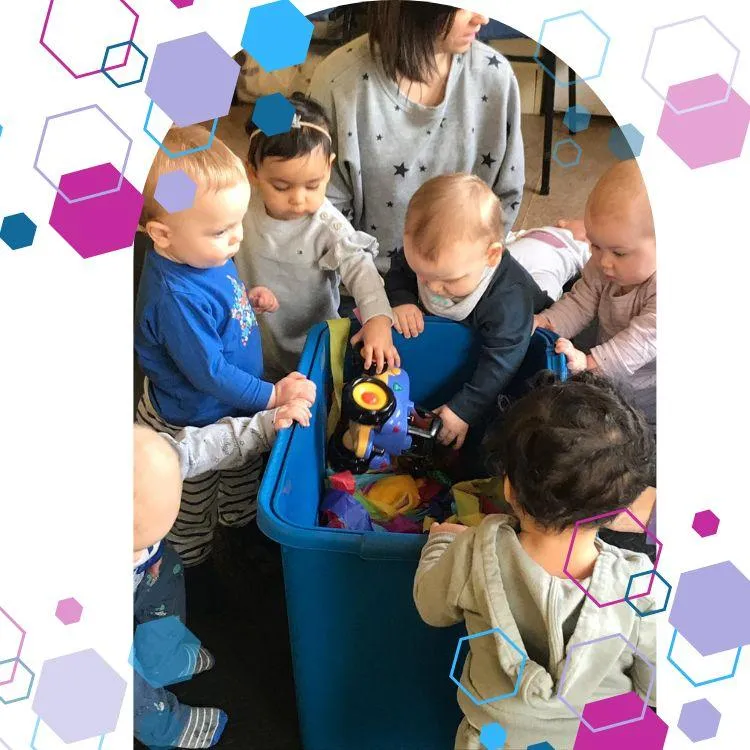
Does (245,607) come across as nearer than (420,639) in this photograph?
No

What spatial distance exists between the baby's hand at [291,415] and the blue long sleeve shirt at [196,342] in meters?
0.06

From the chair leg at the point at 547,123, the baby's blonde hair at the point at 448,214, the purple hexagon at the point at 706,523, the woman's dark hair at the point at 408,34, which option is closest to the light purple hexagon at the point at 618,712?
the purple hexagon at the point at 706,523

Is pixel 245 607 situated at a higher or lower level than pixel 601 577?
lower

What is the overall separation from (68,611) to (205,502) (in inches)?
21.2

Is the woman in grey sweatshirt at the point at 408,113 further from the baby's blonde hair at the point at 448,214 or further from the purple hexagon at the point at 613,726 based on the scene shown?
the purple hexagon at the point at 613,726

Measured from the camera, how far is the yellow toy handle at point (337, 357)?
1202 millimetres

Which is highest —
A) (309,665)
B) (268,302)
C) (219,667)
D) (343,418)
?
(268,302)

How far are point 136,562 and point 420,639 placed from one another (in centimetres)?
34

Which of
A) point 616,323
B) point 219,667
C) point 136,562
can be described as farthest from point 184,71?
point 219,667

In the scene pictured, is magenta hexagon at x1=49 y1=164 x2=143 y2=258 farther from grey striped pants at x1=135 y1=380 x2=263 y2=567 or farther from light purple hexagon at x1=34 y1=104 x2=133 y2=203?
grey striped pants at x1=135 y1=380 x2=263 y2=567

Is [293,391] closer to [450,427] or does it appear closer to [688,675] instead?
[450,427]

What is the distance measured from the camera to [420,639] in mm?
950

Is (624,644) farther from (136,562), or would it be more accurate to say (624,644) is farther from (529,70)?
(529,70)

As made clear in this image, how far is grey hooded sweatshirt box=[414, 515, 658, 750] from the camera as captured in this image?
741 mm
